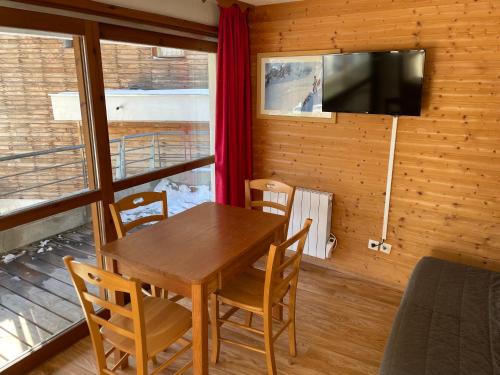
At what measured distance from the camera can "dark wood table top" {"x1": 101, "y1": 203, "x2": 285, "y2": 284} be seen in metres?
1.88

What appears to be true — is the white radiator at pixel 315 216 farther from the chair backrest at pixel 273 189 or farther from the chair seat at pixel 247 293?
the chair seat at pixel 247 293

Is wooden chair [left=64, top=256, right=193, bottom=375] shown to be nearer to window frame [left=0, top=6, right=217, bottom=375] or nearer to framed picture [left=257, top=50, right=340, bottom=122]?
window frame [left=0, top=6, right=217, bottom=375]

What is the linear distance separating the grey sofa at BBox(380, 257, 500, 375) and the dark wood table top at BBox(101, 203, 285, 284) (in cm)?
91

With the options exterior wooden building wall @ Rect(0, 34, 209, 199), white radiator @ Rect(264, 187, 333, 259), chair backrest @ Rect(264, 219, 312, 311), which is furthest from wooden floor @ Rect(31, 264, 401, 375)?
exterior wooden building wall @ Rect(0, 34, 209, 199)

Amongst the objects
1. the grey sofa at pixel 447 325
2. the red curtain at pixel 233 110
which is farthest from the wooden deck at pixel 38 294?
the grey sofa at pixel 447 325

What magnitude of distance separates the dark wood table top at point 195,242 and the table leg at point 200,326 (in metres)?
0.07

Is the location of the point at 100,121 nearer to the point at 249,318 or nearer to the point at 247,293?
the point at 247,293

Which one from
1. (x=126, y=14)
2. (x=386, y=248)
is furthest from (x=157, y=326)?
(x=386, y=248)

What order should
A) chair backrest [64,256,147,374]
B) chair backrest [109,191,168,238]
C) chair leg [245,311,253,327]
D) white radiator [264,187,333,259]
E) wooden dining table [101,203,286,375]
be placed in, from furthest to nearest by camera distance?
white radiator [264,187,333,259] → chair leg [245,311,253,327] → chair backrest [109,191,168,238] → wooden dining table [101,203,286,375] → chair backrest [64,256,147,374]

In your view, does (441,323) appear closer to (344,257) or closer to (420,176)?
(420,176)

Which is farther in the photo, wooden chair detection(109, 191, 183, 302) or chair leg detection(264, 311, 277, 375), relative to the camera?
wooden chair detection(109, 191, 183, 302)

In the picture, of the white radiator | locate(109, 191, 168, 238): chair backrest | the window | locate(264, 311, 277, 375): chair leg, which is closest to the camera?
locate(264, 311, 277, 375): chair leg

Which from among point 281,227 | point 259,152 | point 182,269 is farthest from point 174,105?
point 182,269

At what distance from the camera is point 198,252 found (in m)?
2.04
